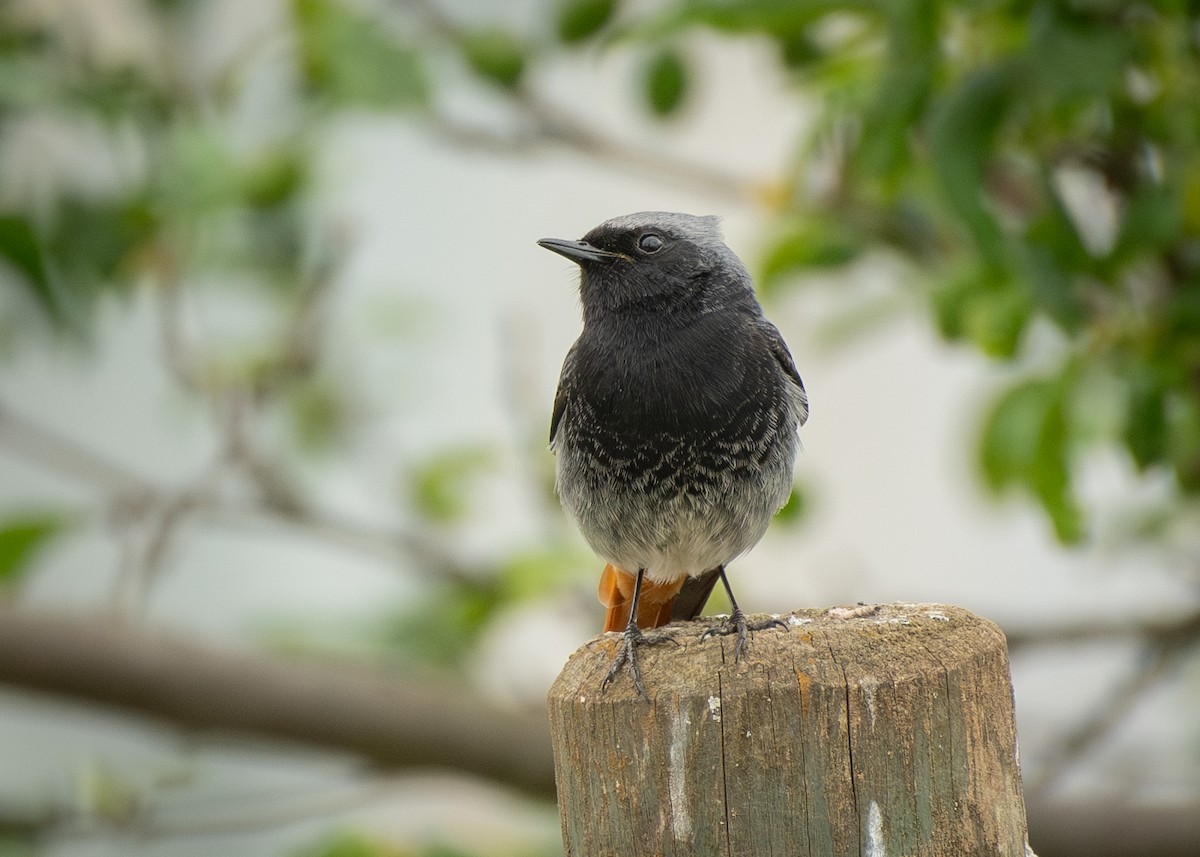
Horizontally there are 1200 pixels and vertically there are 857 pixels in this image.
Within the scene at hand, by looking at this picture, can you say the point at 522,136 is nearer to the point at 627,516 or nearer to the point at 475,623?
the point at 475,623

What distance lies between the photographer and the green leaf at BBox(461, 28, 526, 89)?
434 centimetres

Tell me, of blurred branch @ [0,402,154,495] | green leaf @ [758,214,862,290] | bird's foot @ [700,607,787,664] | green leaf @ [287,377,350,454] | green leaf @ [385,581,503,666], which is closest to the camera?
bird's foot @ [700,607,787,664]

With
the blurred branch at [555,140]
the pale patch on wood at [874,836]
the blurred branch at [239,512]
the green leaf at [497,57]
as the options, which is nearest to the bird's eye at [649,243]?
the green leaf at [497,57]

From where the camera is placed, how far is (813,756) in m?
1.94

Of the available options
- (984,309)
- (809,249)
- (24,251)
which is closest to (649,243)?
(809,249)

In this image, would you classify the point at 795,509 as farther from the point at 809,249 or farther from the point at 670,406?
the point at 670,406

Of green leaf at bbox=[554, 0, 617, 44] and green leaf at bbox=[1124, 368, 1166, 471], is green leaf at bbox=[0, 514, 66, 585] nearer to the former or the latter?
green leaf at bbox=[554, 0, 617, 44]

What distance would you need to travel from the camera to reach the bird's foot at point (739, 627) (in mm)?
2133

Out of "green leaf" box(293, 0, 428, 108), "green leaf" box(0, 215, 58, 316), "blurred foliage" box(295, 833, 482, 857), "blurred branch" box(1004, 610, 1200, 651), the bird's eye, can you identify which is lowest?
"blurred foliage" box(295, 833, 482, 857)

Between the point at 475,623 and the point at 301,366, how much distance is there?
48.9 inches

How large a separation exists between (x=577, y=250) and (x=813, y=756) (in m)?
1.61

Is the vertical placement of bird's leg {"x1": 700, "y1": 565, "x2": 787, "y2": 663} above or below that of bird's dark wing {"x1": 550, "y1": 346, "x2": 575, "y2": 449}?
below

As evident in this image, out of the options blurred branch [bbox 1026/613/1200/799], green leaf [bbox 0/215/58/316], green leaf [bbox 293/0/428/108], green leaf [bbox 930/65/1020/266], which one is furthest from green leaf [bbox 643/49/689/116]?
blurred branch [bbox 1026/613/1200/799]

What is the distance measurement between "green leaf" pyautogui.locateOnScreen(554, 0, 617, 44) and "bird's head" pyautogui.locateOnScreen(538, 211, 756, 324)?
1.02 metres
